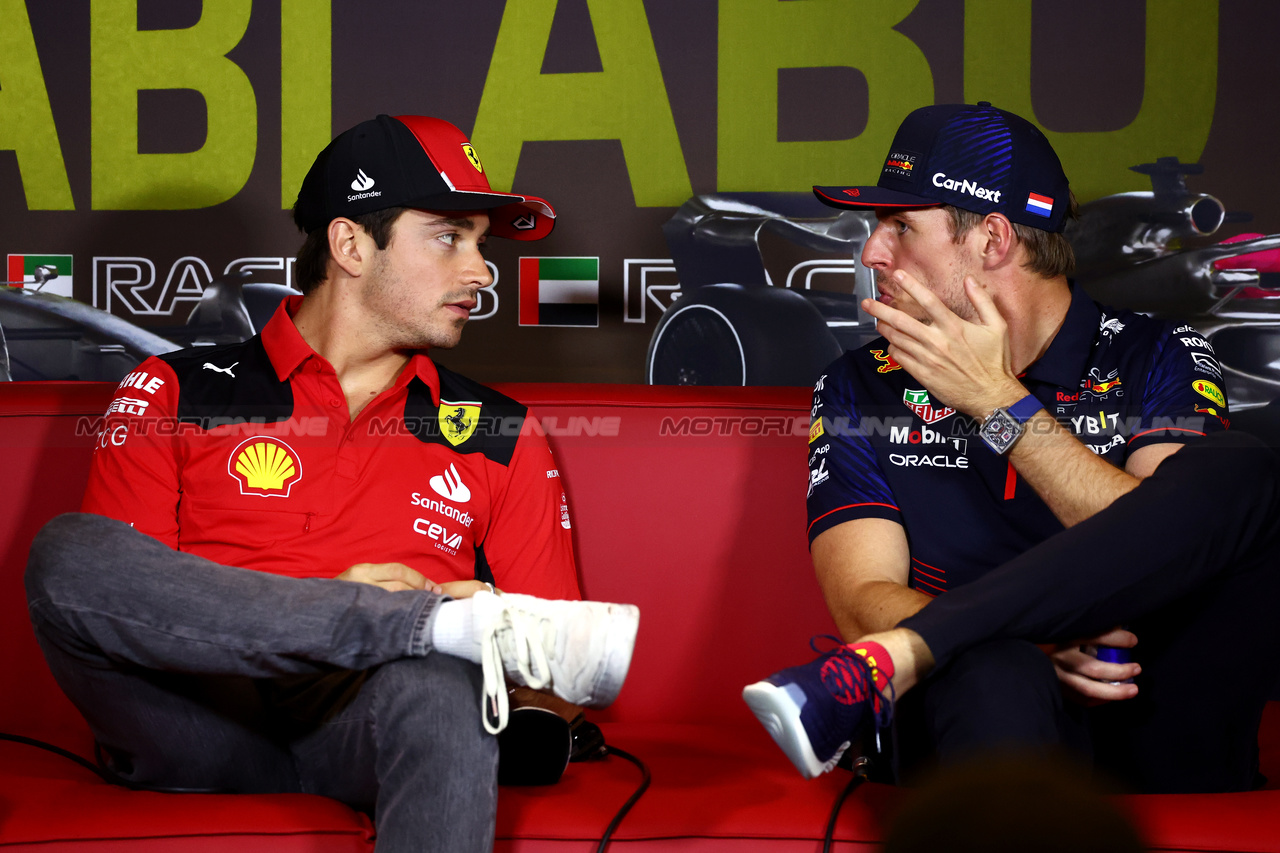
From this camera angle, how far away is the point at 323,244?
5.41 feet

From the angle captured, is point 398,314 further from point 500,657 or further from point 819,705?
point 819,705

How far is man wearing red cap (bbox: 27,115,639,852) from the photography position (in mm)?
1023

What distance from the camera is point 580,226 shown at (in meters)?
Result: 2.25

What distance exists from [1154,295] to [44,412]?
1978mm

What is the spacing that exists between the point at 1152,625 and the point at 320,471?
1.05 meters

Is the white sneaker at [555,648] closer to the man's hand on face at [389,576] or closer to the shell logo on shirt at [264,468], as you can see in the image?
the man's hand on face at [389,576]

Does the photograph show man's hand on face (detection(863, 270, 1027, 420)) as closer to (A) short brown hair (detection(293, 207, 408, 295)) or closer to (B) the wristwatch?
(B) the wristwatch

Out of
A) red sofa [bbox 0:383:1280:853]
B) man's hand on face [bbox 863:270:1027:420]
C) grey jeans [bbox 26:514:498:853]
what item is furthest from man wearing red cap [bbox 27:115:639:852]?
man's hand on face [bbox 863:270:1027:420]

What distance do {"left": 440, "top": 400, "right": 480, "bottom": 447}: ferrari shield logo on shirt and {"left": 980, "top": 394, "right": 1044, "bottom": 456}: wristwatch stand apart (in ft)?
2.38

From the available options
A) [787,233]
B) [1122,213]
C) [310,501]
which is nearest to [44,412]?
[310,501]

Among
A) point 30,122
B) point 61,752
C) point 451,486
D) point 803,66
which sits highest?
point 803,66

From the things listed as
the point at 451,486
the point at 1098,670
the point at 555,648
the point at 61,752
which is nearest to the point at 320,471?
the point at 451,486

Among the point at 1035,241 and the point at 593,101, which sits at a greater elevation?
the point at 593,101

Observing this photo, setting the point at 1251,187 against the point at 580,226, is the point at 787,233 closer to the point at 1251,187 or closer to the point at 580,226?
the point at 580,226
